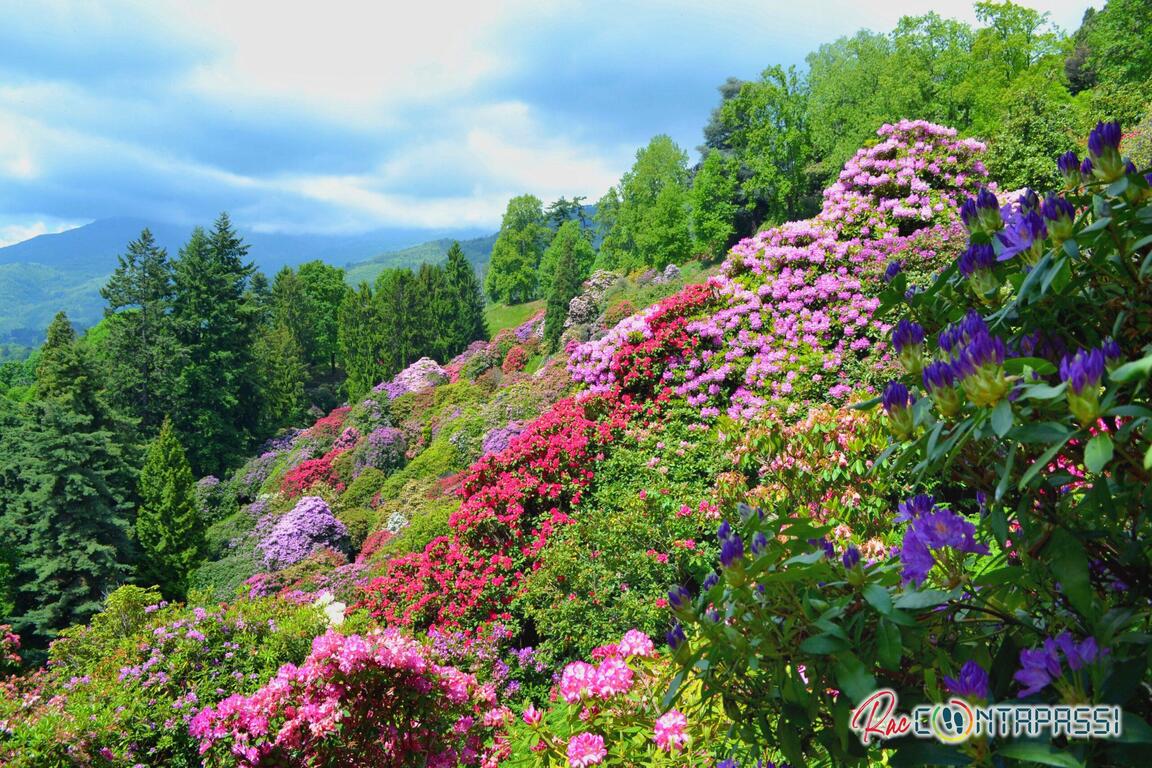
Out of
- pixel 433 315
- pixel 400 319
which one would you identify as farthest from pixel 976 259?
pixel 433 315

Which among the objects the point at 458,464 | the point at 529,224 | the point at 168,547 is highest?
the point at 529,224

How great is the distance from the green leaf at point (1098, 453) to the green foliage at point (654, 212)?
30.7m

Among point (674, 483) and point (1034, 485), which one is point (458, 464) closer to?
point (674, 483)

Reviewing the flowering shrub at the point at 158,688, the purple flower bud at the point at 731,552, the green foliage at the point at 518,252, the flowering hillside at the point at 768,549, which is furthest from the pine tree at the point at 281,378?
the purple flower bud at the point at 731,552

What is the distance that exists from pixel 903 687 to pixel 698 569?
396 centimetres

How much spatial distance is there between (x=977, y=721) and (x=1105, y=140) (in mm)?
1083

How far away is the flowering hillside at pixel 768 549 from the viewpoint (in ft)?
3.34

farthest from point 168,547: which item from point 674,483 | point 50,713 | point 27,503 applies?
point 674,483

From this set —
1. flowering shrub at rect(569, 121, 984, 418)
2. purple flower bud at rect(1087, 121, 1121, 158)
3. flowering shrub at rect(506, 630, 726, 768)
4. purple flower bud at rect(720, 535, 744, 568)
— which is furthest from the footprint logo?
flowering shrub at rect(569, 121, 984, 418)

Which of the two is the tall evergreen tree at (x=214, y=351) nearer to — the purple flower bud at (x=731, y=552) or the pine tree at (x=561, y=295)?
the pine tree at (x=561, y=295)

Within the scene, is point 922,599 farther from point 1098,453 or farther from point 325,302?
point 325,302

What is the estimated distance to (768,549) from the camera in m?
1.06

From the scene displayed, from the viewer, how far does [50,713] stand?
461cm

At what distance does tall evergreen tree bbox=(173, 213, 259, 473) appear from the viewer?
25.6 meters
